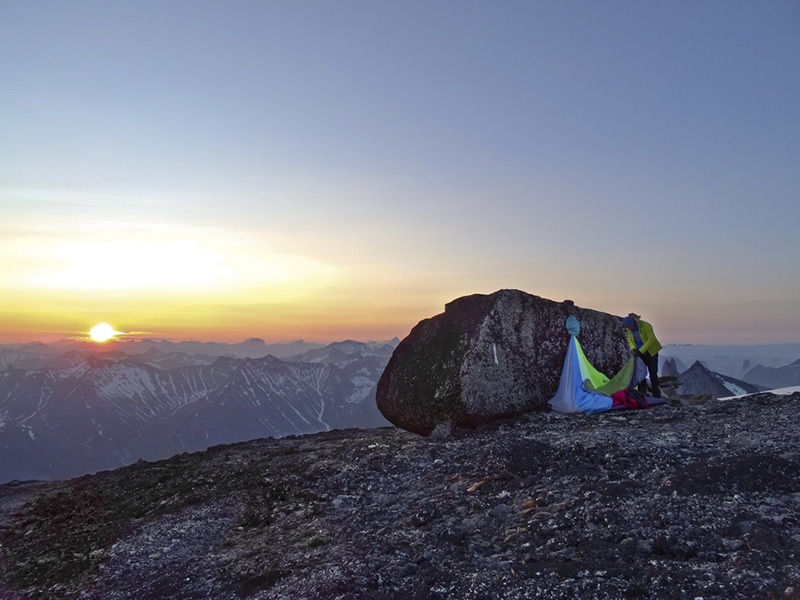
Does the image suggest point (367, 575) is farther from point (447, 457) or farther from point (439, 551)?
point (447, 457)

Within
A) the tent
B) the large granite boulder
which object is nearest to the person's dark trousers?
the tent

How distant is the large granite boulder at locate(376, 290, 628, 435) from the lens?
1775 centimetres

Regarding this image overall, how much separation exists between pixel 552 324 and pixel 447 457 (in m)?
7.55

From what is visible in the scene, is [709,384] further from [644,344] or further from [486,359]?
[486,359]

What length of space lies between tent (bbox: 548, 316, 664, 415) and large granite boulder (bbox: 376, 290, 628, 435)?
1.03 ft

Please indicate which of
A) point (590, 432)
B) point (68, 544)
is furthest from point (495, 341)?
point (68, 544)

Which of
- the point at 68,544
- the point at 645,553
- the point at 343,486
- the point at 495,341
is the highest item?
the point at 495,341

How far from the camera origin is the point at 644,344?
20.0 m

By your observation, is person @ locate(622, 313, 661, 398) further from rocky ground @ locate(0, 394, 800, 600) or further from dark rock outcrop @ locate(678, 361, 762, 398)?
dark rock outcrop @ locate(678, 361, 762, 398)

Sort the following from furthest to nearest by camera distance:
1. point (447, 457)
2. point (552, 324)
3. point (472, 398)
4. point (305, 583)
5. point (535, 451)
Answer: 1. point (552, 324)
2. point (472, 398)
3. point (447, 457)
4. point (535, 451)
5. point (305, 583)

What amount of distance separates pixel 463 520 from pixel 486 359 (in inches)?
340

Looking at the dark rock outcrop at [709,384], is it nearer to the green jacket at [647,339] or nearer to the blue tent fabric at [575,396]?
the green jacket at [647,339]

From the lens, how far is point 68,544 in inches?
482

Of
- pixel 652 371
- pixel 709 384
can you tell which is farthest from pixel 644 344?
pixel 709 384
